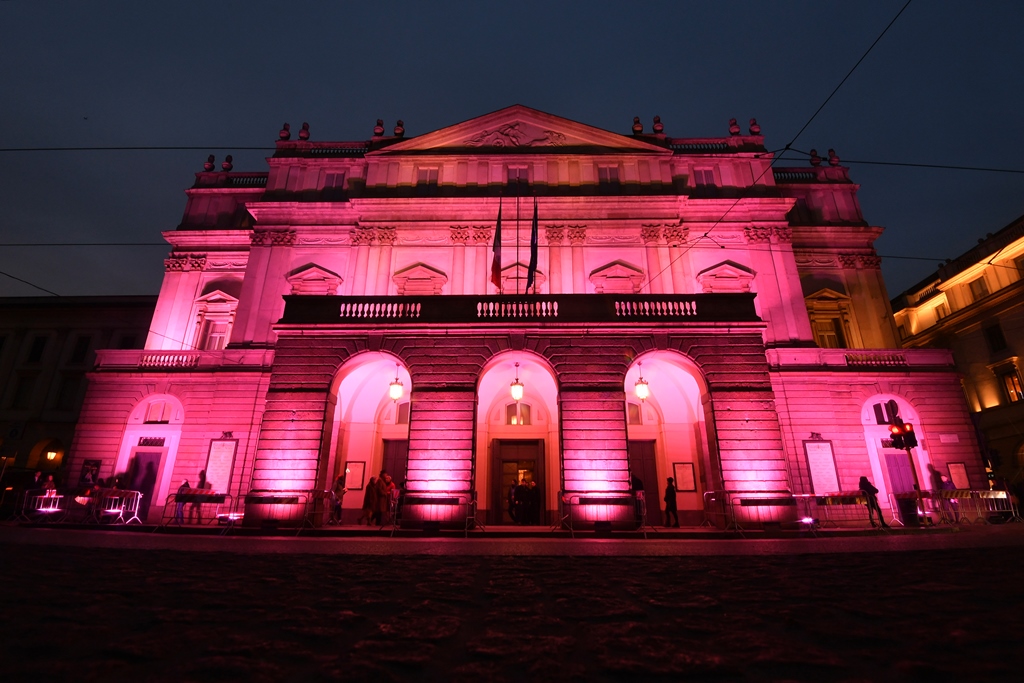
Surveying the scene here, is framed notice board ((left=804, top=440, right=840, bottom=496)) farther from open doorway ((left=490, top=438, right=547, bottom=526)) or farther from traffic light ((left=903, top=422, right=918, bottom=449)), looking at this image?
open doorway ((left=490, top=438, right=547, bottom=526))

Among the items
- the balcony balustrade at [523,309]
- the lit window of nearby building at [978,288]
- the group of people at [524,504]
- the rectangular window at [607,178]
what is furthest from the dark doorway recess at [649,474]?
the lit window of nearby building at [978,288]

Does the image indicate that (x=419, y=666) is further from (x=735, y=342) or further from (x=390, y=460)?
(x=390, y=460)

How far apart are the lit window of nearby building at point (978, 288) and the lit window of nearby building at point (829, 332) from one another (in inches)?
492

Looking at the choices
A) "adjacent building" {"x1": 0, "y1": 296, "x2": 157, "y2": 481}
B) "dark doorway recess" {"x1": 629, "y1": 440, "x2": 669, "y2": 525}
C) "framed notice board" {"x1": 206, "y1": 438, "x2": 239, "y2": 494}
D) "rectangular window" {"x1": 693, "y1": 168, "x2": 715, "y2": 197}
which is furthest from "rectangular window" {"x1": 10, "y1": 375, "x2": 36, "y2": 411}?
"rectangular window" {"x1": 693, "y1": 168, "x2": 715, "y2": 197}

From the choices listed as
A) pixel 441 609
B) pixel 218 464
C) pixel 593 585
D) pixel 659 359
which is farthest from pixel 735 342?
pixel 218 464

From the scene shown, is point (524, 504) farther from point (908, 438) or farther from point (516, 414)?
point (908, 438)

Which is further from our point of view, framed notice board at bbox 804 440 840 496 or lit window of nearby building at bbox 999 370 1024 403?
lit window of nearby building at bbox 999 370 1024 403

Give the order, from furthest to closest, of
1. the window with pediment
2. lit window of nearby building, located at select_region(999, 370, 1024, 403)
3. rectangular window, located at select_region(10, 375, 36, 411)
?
rectangular window, located at select_region(10, 375, 36, 411) → lit window of nearby building, located at select_region(999, 370, 1024, 403) → the window with pediment

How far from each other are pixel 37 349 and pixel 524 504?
38635 mm

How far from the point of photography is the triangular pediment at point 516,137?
26.6m

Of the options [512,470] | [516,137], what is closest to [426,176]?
[516,137]

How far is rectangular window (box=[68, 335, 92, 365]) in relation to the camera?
36.0 meters

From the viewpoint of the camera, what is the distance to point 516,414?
853 inches

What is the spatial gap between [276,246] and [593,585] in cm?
2417
